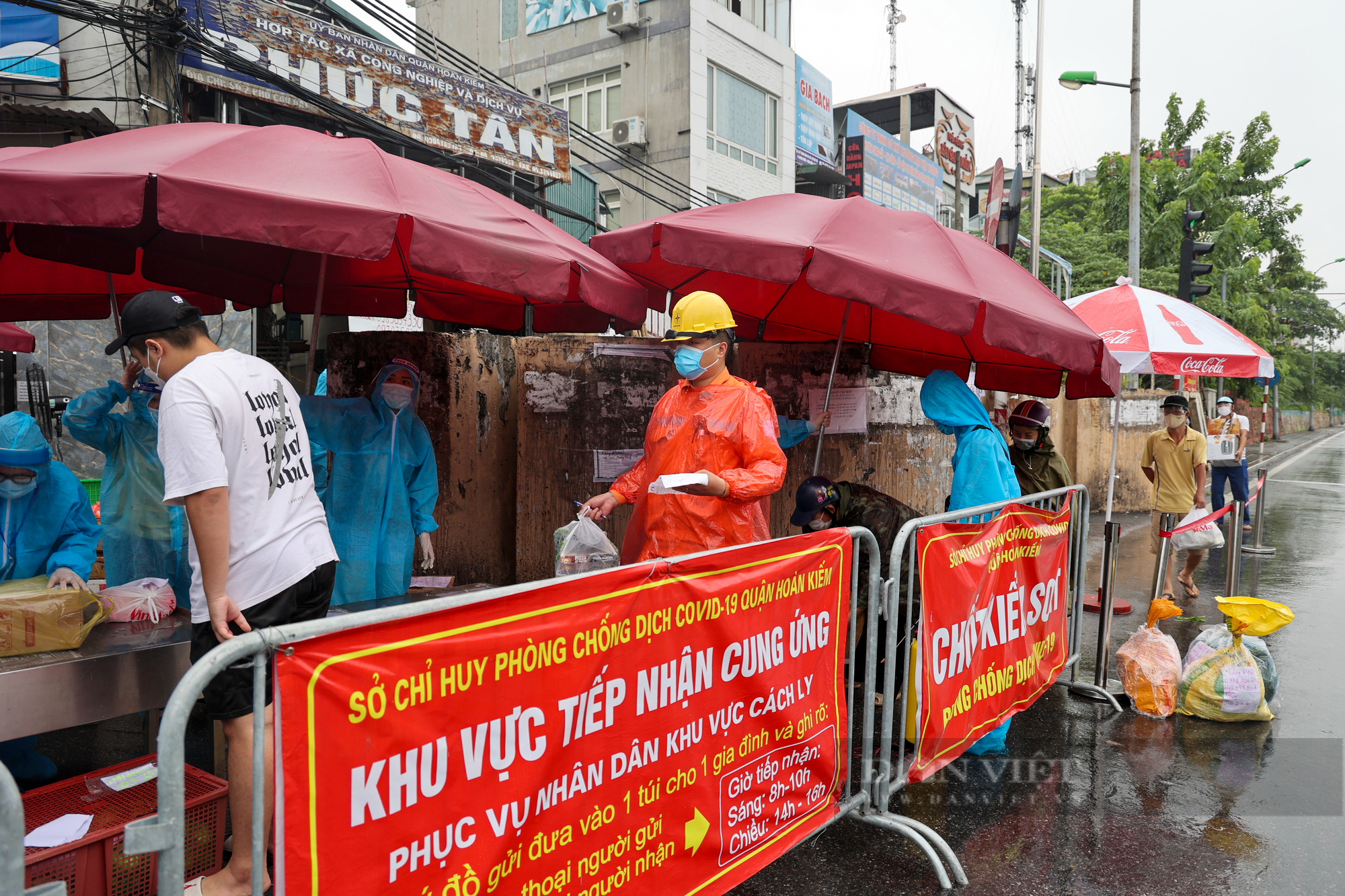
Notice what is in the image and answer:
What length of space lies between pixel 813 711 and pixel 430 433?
131 inches

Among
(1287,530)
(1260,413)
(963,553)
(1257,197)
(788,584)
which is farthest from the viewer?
(1260,413)

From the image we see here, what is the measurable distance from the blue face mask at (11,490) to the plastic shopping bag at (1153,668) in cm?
582

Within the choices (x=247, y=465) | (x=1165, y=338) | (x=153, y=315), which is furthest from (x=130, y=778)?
(x=1165, y=338)

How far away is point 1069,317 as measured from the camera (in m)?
4.83

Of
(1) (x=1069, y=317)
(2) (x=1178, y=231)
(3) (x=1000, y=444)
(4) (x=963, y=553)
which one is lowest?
(4) (x=963, y=553)

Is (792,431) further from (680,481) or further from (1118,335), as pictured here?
(1118,335)

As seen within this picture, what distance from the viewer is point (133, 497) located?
13.0ft

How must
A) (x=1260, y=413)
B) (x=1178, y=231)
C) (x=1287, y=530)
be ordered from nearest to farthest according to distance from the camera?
(x=1287, y=530) < (x=1178, y=231) < (x=1260, y=413)

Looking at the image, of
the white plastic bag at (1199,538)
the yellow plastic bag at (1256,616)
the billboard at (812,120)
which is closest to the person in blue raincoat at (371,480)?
the yellow plastic bag at (1256,616)

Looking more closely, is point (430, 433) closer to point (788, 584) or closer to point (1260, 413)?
point (788, 584)

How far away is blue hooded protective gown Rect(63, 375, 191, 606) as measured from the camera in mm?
3932

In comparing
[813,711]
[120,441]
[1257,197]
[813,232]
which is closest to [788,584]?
[813,711]

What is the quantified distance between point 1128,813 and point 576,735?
120 inches

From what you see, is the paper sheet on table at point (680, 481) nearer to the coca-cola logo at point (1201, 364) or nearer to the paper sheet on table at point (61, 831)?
the paper sheet on table at point (61, 831)
